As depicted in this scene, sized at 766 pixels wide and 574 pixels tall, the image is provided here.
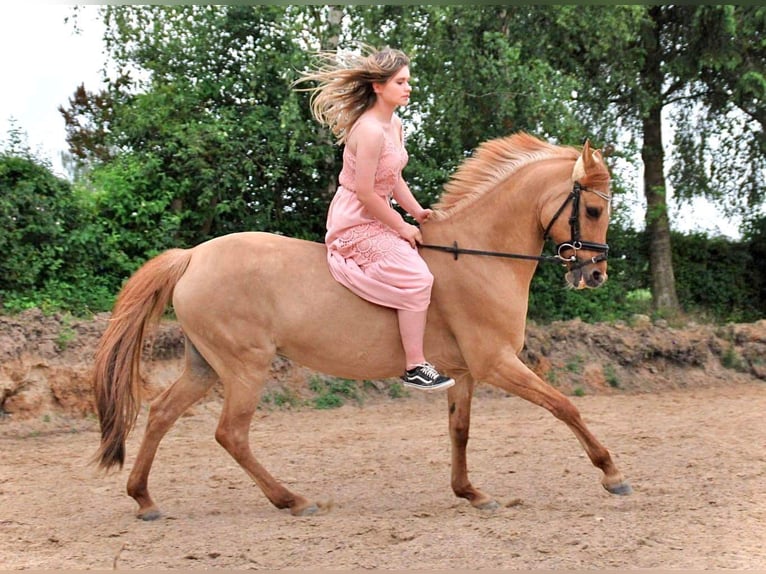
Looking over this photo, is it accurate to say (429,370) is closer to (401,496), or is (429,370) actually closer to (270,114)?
(401,496)

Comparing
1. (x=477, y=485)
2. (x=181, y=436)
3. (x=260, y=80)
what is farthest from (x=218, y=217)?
(x=477, y=485)

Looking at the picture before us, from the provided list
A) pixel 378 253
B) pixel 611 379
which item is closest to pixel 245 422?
pixel 378 253

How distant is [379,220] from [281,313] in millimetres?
915

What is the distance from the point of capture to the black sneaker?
536 centimetres

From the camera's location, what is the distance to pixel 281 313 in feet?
18.3

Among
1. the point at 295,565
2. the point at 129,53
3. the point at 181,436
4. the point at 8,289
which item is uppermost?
the point at 129,53

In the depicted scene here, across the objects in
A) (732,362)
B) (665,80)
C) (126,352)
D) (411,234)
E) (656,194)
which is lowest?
(732,362)

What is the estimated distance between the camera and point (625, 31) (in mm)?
11906

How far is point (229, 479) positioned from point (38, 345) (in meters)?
3.59

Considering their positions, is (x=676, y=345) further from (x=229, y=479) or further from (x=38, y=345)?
(x=38, y=345)

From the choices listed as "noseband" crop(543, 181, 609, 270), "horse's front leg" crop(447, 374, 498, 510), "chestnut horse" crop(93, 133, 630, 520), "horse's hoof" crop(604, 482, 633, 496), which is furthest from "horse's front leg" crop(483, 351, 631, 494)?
"noseband" crop(543, 181, 609, 270)

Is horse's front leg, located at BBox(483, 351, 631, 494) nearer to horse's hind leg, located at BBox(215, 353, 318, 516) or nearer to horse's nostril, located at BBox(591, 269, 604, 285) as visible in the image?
horse's nostril, located at BBox(591, 269, 604, 285)

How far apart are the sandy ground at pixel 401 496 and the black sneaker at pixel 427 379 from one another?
859 mm

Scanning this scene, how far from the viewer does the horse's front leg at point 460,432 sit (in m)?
5.85
